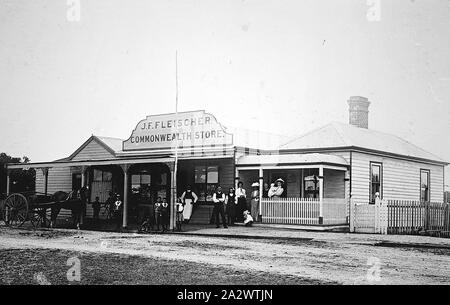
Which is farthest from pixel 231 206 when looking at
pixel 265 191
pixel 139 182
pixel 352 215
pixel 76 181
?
pixel 76 181

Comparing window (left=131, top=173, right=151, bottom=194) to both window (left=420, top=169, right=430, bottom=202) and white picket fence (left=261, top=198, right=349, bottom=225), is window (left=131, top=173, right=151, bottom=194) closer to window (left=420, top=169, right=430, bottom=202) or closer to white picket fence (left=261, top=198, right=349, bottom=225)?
white picket fence (left=261, top=198, right=349, bottom=225)

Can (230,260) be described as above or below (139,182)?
below

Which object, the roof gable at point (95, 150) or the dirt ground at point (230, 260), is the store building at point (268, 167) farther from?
the dirt ground at point (230, 260)

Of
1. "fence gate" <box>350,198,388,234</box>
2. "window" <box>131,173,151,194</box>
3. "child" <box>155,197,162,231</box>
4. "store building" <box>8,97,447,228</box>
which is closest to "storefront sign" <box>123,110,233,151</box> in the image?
"store building" <box>8,97,447,228</box>

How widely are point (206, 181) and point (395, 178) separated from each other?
868 centimetres

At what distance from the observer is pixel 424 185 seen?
28797 millimetres

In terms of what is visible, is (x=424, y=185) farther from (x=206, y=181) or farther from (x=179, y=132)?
(x=179, y=132)

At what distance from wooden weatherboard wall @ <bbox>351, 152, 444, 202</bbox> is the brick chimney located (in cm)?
369

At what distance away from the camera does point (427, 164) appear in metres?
29.2

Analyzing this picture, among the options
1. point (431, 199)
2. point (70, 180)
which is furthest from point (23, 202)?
point (431, 199)

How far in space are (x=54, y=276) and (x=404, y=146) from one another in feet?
76.6

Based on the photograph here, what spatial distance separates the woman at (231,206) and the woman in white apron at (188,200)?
4.99 ft

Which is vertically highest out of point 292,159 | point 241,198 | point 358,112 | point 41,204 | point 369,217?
point 358,112

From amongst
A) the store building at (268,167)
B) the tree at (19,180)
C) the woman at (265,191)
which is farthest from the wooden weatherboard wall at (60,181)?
the woman at (265,191)
